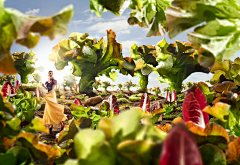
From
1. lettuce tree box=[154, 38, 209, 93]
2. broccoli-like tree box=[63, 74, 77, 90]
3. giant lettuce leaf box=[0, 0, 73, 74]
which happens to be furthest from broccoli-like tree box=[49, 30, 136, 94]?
giant lettuce leaf box=[0, 0, 73, 74]

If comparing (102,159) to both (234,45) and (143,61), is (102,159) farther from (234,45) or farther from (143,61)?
(143,61)

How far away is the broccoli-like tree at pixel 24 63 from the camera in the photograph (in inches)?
245

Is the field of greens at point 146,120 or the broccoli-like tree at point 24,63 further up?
the broccoli-like tree at point 24,63

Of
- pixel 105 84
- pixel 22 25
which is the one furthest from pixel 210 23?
pixel 105 84

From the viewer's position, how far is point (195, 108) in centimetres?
44

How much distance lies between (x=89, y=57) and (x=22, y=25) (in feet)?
10.6

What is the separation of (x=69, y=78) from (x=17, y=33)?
636 centimetres

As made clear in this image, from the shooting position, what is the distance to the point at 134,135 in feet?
0.71

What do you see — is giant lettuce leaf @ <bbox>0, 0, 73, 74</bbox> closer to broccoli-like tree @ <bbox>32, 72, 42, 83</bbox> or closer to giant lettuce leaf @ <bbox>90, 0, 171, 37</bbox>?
giant lettuce leaf @ <bbox>90, 0, 171, 37</bbox>

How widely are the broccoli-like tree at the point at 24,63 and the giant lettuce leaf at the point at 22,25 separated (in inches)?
271

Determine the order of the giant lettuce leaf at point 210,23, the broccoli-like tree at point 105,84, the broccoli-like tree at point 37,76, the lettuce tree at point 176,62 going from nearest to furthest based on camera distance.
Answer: the giant lettuce leaf at point 210,23 < the lettuce tree at point 176,62 < the broccoli-like tree at point 105,84 < the broccoli-like tree at point 37,76

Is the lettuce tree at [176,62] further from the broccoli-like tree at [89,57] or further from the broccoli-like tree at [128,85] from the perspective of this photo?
the broccoli-like tree at [128,85]

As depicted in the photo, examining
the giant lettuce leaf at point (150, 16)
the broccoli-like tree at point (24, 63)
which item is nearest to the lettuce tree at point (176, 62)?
the giant lettuce leaf at point (150, 16)

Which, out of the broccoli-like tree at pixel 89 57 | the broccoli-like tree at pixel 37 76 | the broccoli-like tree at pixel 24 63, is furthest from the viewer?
the broccoli-like tree at pixel 37 76
